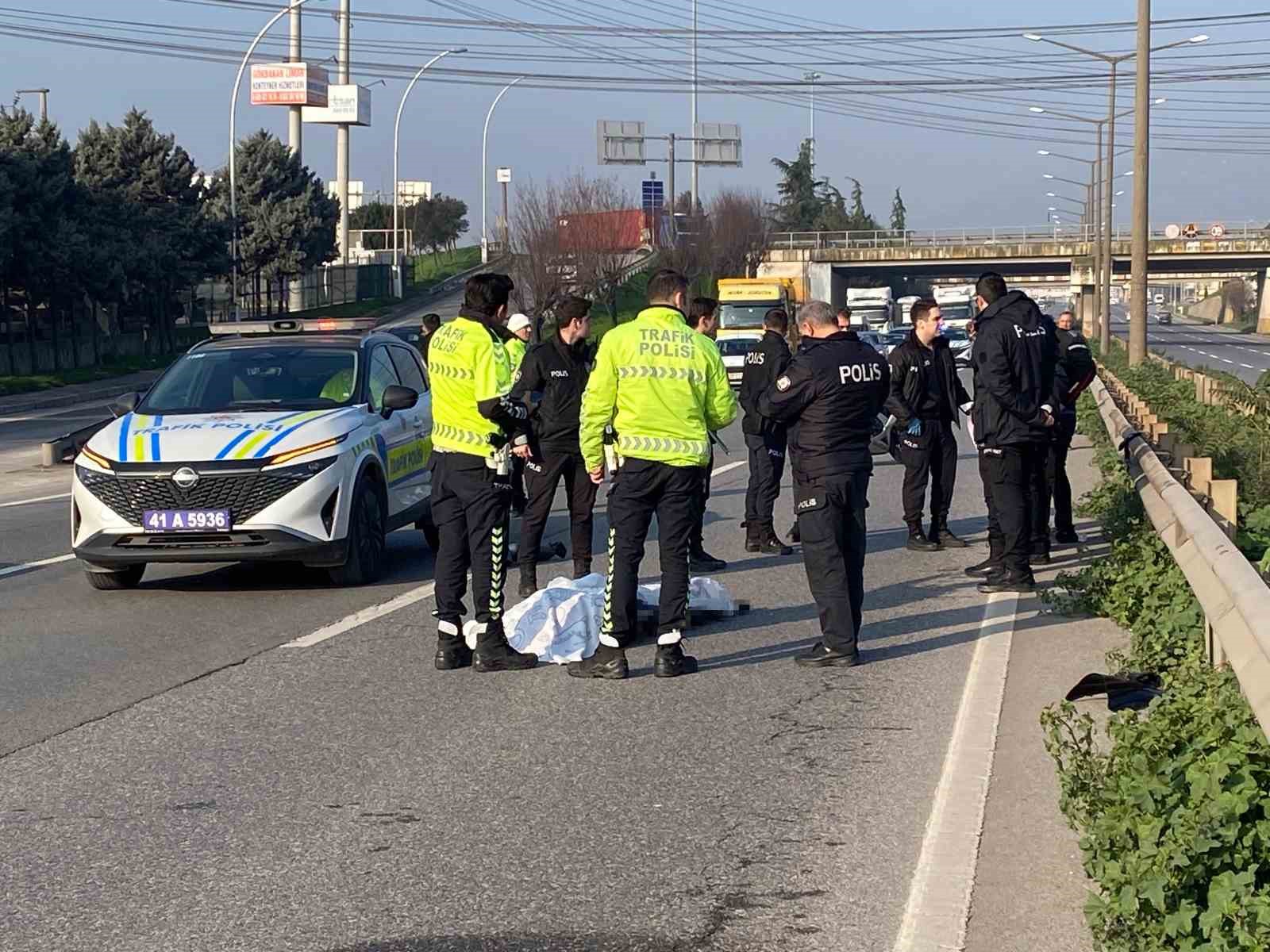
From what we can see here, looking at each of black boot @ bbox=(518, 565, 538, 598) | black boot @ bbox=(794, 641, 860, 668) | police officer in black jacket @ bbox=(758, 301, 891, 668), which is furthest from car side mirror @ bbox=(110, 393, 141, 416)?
black boot @ bbox=(794, 641, 860, 668)

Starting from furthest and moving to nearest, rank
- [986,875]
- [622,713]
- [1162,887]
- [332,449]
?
[332,449]
[622,713]
[986,875]
[1162,887]

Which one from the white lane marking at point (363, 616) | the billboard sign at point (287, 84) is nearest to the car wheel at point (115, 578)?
the white lane marking at point (363, 616)

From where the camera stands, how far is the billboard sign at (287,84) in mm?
79000

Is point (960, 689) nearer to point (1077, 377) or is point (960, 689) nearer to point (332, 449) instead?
point (332, 449)

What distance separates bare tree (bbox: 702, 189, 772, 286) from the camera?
82938 millimetres

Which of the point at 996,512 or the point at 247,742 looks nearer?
the point at 247,742

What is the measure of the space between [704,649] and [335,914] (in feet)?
15.0

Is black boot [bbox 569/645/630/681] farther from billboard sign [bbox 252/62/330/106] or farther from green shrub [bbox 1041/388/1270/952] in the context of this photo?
billboard sign [bbox 252/62/330/106]

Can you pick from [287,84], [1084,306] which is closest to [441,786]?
[287,84]

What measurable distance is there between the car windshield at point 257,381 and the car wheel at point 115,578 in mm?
1120

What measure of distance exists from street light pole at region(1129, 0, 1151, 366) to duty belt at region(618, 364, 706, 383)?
65.9 ft

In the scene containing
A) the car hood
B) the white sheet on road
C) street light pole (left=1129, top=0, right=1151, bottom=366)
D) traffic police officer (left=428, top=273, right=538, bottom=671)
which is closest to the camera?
traffic police officer (left=428, top=273, right=538, bottom=671)

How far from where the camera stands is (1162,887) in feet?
14.4

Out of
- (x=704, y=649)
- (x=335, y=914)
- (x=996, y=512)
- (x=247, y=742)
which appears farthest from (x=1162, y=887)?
(x=996, y=512)
